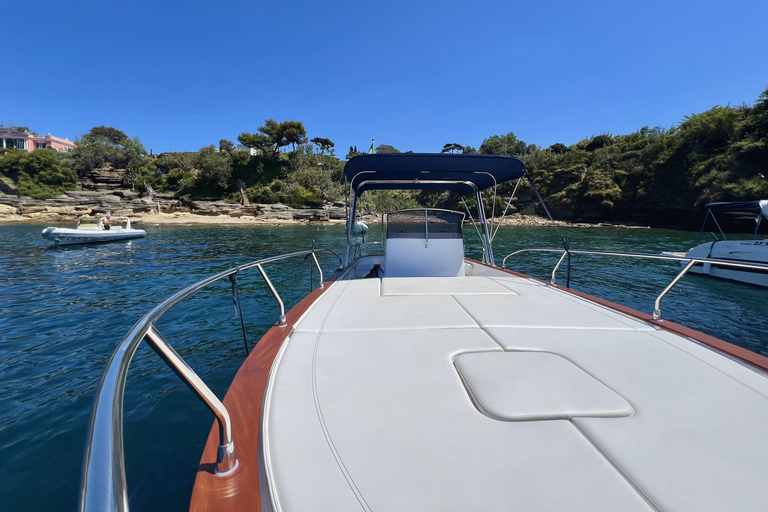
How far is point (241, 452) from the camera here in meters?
1.14

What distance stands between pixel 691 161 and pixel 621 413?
42.5 metres

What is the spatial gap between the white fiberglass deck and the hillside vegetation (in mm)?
23741

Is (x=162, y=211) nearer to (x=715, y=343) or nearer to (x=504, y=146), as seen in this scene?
(x=715, y=343)

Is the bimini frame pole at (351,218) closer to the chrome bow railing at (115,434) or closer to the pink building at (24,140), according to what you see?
the chrome bow railing at (115,434)

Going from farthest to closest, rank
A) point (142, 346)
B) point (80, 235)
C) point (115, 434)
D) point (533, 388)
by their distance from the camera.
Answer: point (80, 235) → point (142, 346) → point (533, 388) → point (115, 434)

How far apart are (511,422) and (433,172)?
487 cm

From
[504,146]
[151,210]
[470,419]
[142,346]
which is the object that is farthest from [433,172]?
[504,146]

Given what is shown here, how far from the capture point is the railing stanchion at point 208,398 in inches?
41.8

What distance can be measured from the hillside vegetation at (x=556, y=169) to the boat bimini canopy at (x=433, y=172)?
18952 millimetres

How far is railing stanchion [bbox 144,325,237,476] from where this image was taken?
106 cm

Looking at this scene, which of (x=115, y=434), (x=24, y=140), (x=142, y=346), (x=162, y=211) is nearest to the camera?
(x=115, y=434)

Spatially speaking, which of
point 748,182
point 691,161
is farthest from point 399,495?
point 691,161

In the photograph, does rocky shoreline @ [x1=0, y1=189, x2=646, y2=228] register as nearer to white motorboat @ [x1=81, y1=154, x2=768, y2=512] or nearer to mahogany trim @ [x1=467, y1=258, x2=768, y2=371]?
mahogany trim @ [x1=467, y1=258, x2=768, y2=371]

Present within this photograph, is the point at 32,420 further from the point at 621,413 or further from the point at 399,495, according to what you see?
the point at 621,413
